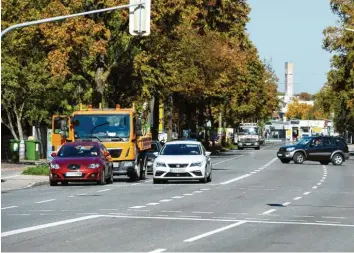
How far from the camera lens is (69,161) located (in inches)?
1407

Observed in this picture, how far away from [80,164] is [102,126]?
349 cm

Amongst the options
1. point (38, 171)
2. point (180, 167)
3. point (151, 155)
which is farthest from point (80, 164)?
point (151, 155)

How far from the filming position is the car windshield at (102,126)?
38.5 m

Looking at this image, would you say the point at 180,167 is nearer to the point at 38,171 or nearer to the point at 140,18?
the point at 38,171

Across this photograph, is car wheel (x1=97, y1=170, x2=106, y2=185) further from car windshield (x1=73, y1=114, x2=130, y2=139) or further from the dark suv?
the dark suv

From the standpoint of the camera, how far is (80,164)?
117ft

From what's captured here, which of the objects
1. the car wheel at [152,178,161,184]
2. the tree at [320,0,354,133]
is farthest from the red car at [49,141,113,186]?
the tree at [320,0,354,133]

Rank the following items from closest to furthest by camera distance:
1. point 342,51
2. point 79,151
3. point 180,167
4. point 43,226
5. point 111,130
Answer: point 43,226
point 79,151
point 180,167
point 111,130
point 342,51

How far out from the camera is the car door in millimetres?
66812

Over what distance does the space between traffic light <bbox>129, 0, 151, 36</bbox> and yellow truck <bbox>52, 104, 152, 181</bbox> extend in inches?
358

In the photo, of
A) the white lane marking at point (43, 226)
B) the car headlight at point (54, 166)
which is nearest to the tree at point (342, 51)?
the car headlight at point (54, 166)

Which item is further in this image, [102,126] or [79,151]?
[102,126]

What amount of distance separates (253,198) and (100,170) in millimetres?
8626

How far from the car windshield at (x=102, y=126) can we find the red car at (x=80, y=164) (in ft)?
6.83
